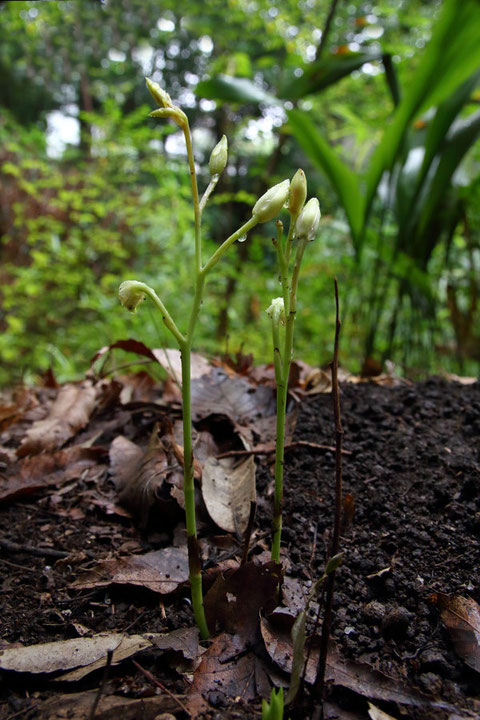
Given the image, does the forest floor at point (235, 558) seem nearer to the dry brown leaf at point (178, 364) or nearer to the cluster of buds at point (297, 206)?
the dry brown leaf at point (178, 364)

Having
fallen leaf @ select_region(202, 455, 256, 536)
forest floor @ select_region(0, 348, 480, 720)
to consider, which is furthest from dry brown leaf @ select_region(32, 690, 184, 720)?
fallen leaf @ select_region(202, 455, 256, 536)

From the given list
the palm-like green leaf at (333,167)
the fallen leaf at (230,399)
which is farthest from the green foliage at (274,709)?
the palm-like green leaf at (333,167)

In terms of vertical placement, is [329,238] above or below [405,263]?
above

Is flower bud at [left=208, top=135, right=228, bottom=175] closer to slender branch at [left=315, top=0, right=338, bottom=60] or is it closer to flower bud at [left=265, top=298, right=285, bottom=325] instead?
flower bud at [left=265, top=298, right=285, bottom=325]

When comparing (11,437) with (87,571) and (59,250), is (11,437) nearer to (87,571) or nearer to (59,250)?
(87,571)

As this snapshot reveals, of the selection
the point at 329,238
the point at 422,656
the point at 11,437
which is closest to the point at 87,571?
the point at 422,656
